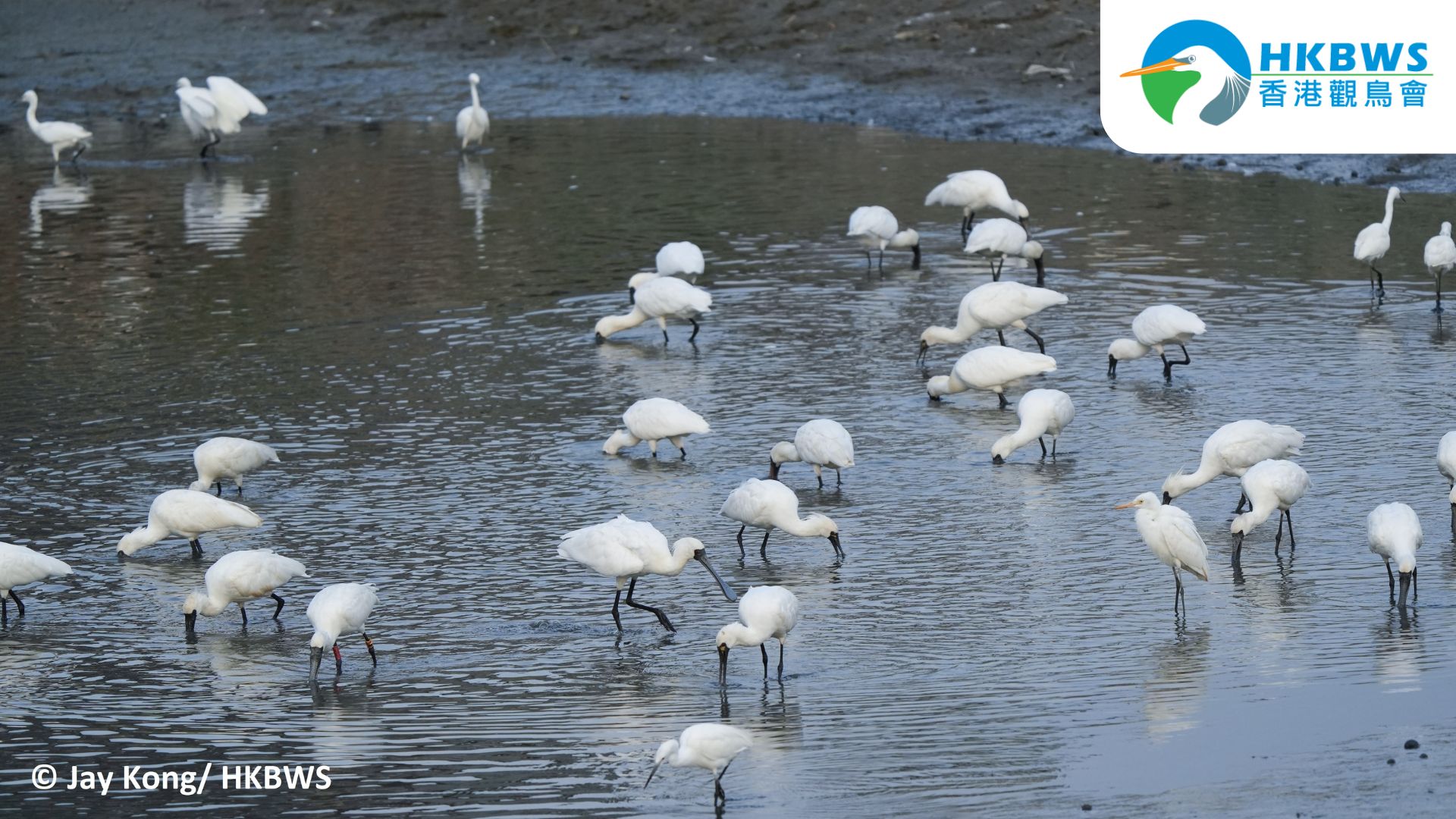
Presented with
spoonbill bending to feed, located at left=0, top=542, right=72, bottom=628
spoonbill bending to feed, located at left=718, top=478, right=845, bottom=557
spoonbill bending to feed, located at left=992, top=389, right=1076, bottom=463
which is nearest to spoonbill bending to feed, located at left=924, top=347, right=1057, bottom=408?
spoonbill bending to feed, located at left=992, top=389, right=1076, bottom=463

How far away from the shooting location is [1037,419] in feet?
39.0

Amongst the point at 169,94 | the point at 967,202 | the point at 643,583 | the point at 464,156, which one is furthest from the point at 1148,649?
the point at 169,94

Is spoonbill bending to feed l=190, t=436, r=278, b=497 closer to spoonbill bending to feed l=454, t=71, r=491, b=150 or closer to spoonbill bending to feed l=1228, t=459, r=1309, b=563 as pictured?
spoonbill bending to feed l=1228, t=459, r=1309, b=563

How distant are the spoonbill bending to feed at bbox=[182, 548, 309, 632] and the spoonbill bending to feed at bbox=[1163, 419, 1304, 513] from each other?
4.81m

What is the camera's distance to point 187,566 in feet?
34.8

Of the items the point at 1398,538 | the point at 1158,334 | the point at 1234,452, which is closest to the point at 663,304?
the point at 1158,334

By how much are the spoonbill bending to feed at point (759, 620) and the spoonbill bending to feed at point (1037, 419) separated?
12.8 ft

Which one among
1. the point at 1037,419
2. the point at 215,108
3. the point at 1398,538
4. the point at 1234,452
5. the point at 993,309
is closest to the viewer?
the point at 1398,538

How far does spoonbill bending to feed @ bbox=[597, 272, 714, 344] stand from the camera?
50.0 ft

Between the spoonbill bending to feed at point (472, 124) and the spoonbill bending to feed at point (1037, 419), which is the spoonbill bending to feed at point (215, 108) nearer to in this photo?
the spoonbill bending to feed at point (472, 124)

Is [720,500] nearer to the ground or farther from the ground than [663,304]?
nearer to the ground

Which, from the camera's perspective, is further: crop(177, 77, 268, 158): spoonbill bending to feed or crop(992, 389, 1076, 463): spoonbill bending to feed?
crop(177, 77, 268, 158): spoonbill bending to feed

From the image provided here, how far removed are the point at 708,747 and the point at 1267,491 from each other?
4079 mm

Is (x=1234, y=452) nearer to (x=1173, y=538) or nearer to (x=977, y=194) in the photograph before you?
(x=1173, y=538)
